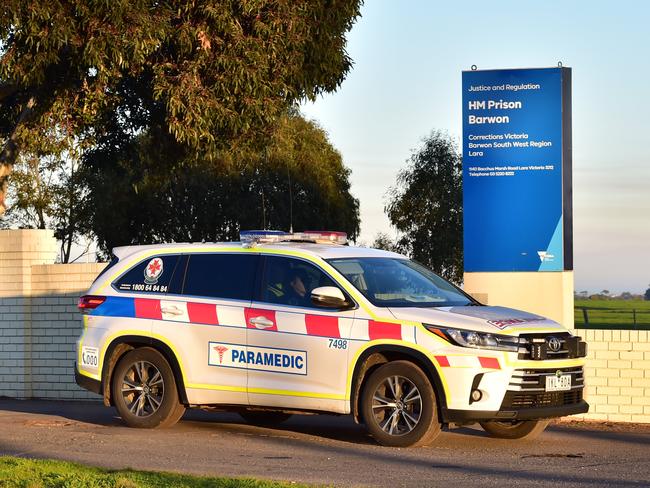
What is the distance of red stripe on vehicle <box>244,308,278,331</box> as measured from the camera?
39.1 feet

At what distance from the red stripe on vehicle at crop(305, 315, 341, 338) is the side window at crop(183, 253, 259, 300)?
774 millimetres

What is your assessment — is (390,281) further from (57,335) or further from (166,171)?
(166,171)

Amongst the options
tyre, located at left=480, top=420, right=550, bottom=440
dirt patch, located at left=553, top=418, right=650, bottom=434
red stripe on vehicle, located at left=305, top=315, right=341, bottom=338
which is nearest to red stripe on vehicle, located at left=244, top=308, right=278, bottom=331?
red stripe on vehicle, located at left=305, top=315, right=341, bottom=338

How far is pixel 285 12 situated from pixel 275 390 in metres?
7.99

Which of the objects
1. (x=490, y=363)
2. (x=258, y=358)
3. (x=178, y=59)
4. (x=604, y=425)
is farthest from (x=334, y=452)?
(x=178, y=59)

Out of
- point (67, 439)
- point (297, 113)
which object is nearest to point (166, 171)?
point (67, 439)

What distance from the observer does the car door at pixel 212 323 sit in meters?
12.1

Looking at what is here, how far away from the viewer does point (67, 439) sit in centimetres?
1190

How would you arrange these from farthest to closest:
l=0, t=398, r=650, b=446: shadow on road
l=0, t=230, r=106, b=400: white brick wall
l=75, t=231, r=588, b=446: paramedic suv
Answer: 1. l=0, t=230, r=106, b=400: white brick wall
2. l=0, t=398, r=650, b=446: shadow on road
3. l=75, t=231, r=588, b=446: paramedic suv

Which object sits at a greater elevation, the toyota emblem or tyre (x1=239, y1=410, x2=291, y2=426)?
the toyota emblem

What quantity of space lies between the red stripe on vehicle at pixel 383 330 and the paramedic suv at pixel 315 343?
12 millimetres

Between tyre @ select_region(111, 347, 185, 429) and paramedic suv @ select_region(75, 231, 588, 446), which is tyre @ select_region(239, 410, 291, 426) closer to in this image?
paramedic suv @ select_region(75, 231, 588, 446)

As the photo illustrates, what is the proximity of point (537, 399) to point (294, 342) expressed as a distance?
7.49ft

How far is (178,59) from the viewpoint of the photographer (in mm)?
17844
